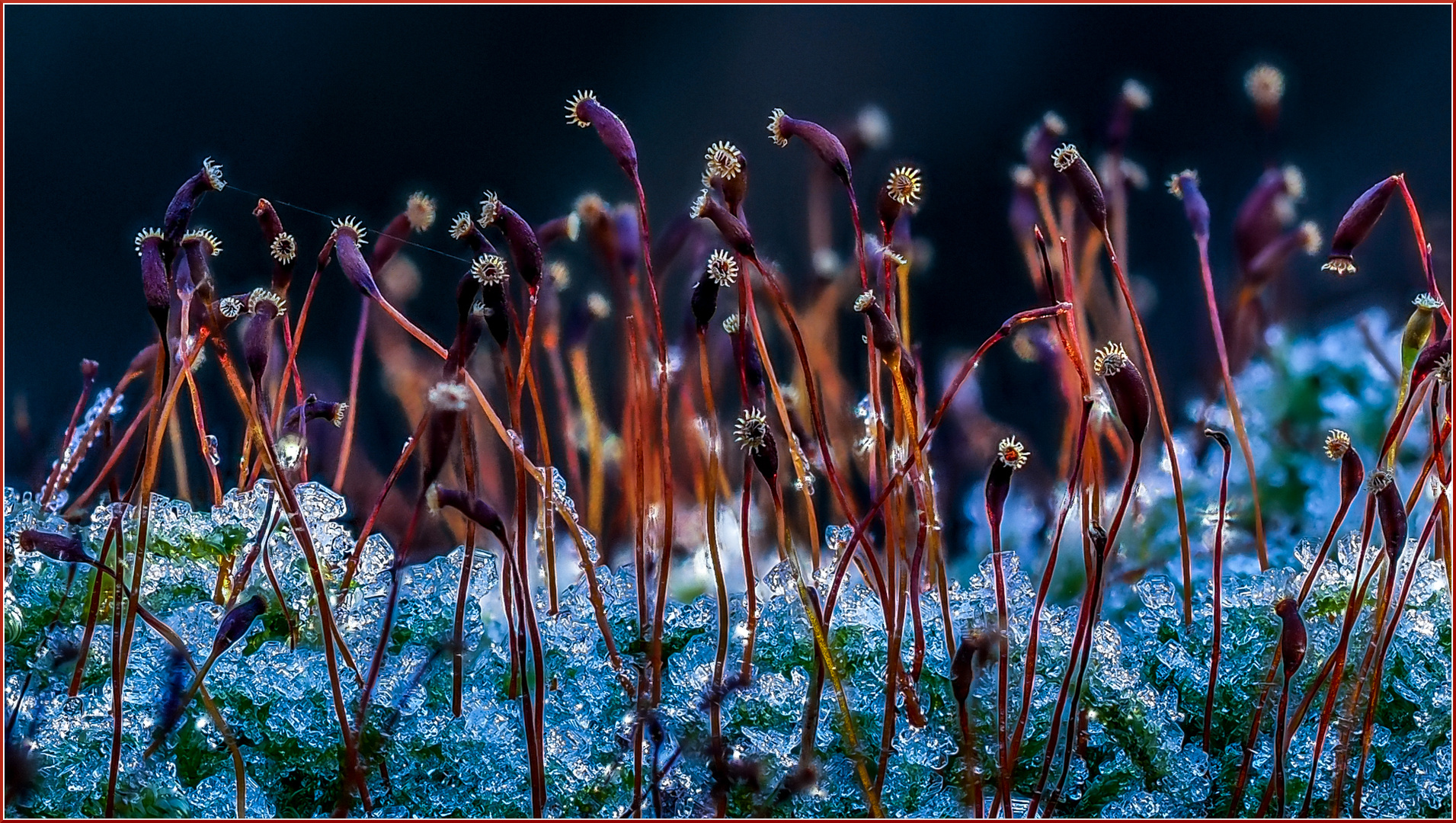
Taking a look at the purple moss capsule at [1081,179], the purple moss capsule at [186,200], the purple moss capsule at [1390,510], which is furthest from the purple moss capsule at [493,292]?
the purple moss capsule at [1390,510]

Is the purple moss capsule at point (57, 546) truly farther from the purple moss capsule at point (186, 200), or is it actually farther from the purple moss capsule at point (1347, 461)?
the purple moss capsule at point (1347, 461)

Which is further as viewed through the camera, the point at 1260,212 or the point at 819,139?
the point at 1260,212

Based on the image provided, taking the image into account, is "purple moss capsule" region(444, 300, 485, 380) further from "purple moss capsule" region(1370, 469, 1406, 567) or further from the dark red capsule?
"purple moss capsule" region(1370, 469, 1406, 567)

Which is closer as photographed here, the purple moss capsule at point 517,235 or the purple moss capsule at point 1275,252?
the purple moss capsule at point 517,235

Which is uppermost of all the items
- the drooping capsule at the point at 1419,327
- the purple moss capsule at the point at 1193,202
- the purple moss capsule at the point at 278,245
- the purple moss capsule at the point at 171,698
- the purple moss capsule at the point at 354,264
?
the purple moss capsule at the point at 1193,202

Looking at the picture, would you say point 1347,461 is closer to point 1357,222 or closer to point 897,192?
point 1357,222

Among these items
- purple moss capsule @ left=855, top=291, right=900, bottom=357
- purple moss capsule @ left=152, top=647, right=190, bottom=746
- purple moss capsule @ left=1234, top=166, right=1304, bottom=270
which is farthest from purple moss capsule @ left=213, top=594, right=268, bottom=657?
purple moss capsule @ left=1234, top=166, right=1304, bottom=270

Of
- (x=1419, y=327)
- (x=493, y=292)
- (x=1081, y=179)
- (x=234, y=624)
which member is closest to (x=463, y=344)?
(x=493, y=292)
